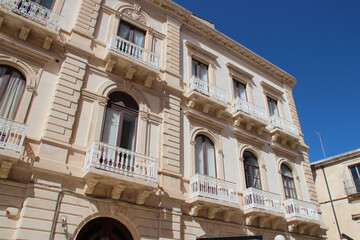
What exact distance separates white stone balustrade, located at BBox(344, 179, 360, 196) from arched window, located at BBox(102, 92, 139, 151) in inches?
666

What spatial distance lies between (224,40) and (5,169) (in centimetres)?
1362

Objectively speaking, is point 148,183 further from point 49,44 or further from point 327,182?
point 327,182

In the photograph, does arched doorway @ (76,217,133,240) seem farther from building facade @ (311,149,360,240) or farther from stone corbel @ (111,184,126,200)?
building facade @ (311,149,360,240)

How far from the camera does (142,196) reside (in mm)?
9609

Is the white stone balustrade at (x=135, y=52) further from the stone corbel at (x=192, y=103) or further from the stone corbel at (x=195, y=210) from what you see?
the stone corbel at (x=195, y=210)

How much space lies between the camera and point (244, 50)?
18.3 m

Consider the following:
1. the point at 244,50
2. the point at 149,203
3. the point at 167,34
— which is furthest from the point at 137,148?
Answer: the point at 244,50

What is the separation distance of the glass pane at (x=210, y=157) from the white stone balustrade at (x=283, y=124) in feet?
15.9

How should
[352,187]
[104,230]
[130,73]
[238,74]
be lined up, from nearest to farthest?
[104,230] < [130,73] < [238,74] < [352,187]

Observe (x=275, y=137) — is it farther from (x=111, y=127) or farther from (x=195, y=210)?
(x=111, y=127)

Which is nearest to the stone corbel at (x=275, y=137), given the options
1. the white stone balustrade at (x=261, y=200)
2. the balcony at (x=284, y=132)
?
the balcony at (x=284, y=132)

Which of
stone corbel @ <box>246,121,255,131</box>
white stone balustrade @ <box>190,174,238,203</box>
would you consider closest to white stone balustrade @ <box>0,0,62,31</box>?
white stone balustrade @ <box>190,174,238,203</box>

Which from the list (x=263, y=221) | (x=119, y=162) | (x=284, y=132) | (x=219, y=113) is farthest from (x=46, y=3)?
(x=284, y=132)

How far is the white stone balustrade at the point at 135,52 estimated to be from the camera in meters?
11.6
